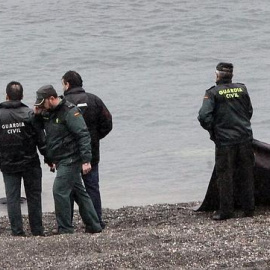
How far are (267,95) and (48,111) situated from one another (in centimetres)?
1600

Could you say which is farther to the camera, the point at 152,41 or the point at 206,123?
the point at 152,41

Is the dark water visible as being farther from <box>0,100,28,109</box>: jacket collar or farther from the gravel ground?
the gravel ground

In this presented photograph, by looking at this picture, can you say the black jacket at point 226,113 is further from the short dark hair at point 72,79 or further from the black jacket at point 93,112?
the short dark hair at point 72,79

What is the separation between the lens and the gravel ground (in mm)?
8695

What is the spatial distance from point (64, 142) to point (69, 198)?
0.57 meters

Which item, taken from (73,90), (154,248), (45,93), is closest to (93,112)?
(73,90)

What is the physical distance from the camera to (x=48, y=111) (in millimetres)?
10383

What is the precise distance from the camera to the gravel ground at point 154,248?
28.5 feet

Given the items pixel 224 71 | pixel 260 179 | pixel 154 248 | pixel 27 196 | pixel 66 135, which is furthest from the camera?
pixel 260 179

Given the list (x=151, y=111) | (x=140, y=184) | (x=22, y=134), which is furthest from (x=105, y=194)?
(x=151, y=111)

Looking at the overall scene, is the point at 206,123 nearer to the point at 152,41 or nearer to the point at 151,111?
the point at 151,111

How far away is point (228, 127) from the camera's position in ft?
36.4

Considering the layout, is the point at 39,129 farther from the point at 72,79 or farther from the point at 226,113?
the point at 226,113

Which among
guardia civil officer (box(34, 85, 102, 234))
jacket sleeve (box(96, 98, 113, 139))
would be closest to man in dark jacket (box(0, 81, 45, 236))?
Answer: guardia civil officer (box(34, 85, 102, 234))
